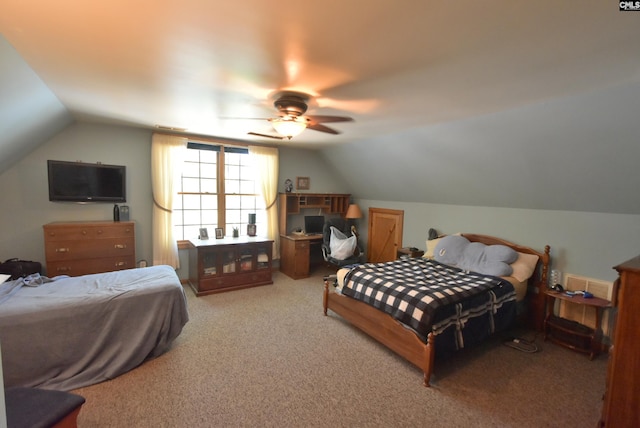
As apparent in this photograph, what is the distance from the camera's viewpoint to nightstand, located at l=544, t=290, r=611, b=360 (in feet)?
9.33

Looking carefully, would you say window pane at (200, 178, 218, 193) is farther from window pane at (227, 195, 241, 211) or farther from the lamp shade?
the lamp shade

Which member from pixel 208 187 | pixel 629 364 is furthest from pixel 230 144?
pixel 629 364

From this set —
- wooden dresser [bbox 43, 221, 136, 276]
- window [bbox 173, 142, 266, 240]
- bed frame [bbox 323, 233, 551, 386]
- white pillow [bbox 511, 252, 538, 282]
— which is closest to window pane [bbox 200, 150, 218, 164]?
window [bbox 173, 142, 266, 240]

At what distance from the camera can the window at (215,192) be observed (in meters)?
4.67

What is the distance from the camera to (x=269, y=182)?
5.23 m

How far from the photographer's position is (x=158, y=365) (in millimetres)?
2543

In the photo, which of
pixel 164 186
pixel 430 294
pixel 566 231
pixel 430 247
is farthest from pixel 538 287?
pixel 164 186

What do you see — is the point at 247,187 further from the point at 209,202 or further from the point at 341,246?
the point at 341,246

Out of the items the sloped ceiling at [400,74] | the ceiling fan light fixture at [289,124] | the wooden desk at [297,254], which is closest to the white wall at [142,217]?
the sloped ceiling at [400,74]

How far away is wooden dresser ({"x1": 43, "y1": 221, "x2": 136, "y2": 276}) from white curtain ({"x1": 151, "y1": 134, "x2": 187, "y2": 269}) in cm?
52

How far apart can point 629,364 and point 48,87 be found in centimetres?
463

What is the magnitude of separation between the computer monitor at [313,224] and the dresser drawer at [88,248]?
2.88 m

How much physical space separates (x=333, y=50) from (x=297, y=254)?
3837mm

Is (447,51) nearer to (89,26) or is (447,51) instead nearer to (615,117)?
(615,117)
